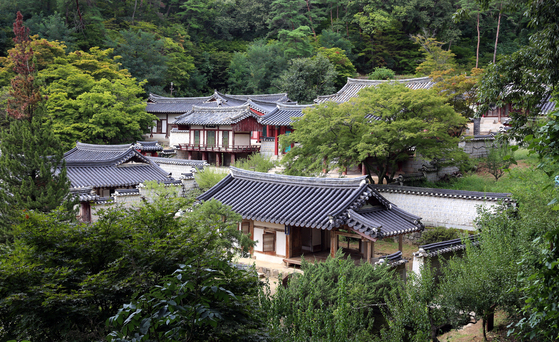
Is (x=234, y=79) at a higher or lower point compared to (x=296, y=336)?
higher

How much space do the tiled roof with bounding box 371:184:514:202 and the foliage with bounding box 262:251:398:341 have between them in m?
9.92

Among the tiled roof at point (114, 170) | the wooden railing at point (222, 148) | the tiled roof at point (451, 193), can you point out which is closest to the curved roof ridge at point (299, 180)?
the tiled roof at point (451, 193)

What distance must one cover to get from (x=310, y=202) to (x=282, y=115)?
20.0 meters

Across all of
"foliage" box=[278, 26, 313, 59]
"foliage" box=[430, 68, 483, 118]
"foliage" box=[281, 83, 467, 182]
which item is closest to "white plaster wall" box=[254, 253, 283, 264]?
"foliage" box=[281, 83, 467, 182]

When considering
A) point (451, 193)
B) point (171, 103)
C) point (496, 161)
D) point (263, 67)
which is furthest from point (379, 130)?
point (263, 67)

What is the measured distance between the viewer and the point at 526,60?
12.0m

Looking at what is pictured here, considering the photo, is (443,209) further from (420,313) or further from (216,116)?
(216,116)

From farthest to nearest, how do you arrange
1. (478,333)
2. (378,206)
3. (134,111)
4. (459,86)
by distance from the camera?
(134,111) → (459,86) → (378,206) → (478,333)

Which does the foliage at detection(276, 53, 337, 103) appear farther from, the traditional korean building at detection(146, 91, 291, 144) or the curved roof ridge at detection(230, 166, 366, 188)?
the curved roof ridge at detection(230, 166, 366, 188)

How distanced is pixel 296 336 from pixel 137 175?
65.6ft

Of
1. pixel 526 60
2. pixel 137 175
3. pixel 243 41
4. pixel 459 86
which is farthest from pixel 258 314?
pixel 243 41

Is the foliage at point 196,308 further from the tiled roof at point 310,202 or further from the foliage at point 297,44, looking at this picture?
the foliage at point 297,44

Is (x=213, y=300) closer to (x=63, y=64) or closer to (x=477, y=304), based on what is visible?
(x=477, y=304)

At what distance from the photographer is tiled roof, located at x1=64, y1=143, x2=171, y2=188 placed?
74.0ft
